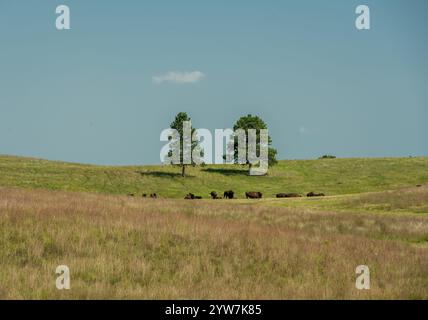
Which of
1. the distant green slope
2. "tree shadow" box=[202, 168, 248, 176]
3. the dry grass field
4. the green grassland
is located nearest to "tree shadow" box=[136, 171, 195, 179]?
the distant green slope

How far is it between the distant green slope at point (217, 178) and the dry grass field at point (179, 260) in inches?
2557

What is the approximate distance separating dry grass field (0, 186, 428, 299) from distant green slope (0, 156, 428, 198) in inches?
2557

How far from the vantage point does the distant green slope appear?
88.1 m

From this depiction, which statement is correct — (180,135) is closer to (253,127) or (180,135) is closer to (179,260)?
(253,127)

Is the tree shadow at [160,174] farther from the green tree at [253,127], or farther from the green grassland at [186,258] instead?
the green grassland at [186,258]

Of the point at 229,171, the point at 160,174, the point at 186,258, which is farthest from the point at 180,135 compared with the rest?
the point at 186,258

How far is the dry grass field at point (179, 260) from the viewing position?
41.6 ft

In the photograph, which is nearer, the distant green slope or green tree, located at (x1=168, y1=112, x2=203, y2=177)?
the distant green slope

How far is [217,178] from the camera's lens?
4011 inches

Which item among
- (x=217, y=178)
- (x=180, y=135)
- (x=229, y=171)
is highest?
(x=180, y=135)

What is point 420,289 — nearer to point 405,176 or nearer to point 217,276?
point 217,276

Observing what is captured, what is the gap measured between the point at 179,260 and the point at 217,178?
85.7 metres

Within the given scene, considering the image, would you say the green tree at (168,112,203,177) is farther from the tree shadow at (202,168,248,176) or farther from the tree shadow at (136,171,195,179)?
the tree shadow at (202,168,248,176)
